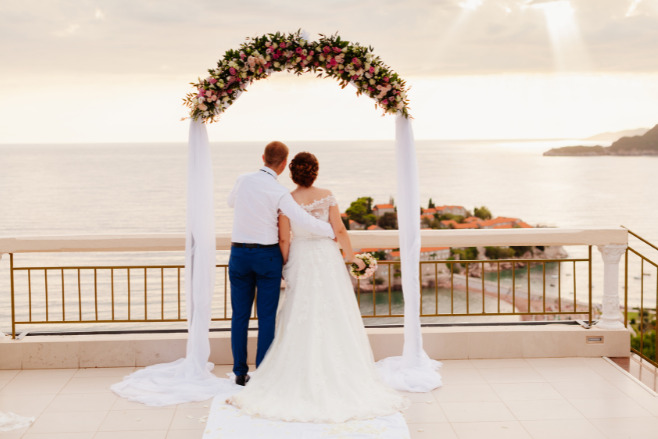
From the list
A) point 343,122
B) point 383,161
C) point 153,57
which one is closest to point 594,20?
point 343,122

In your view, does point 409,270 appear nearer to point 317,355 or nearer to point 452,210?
point 317,355

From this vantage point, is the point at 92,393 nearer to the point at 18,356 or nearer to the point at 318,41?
the point at 18,356

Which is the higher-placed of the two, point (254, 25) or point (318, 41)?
point (254, 25)

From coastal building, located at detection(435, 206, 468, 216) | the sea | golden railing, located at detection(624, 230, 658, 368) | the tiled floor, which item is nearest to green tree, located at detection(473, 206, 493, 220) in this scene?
coastal building, located at detection(435, 206, 468, 216)

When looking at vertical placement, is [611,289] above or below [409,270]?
below

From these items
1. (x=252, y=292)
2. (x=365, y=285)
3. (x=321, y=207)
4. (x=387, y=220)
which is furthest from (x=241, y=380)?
(x=365, y=285)

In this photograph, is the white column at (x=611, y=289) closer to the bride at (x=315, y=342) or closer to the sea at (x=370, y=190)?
the bride at (x=315, y=342)

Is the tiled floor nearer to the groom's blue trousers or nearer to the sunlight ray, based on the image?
the groom's blue trousers

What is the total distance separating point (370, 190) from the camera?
2803 inches

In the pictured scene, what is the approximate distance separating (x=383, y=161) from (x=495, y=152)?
20.0 meters

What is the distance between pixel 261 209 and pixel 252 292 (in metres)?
0.63

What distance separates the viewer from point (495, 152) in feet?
344

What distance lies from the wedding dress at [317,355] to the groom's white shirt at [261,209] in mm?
126

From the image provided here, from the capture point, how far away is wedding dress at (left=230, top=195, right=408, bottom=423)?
419 centimetres
